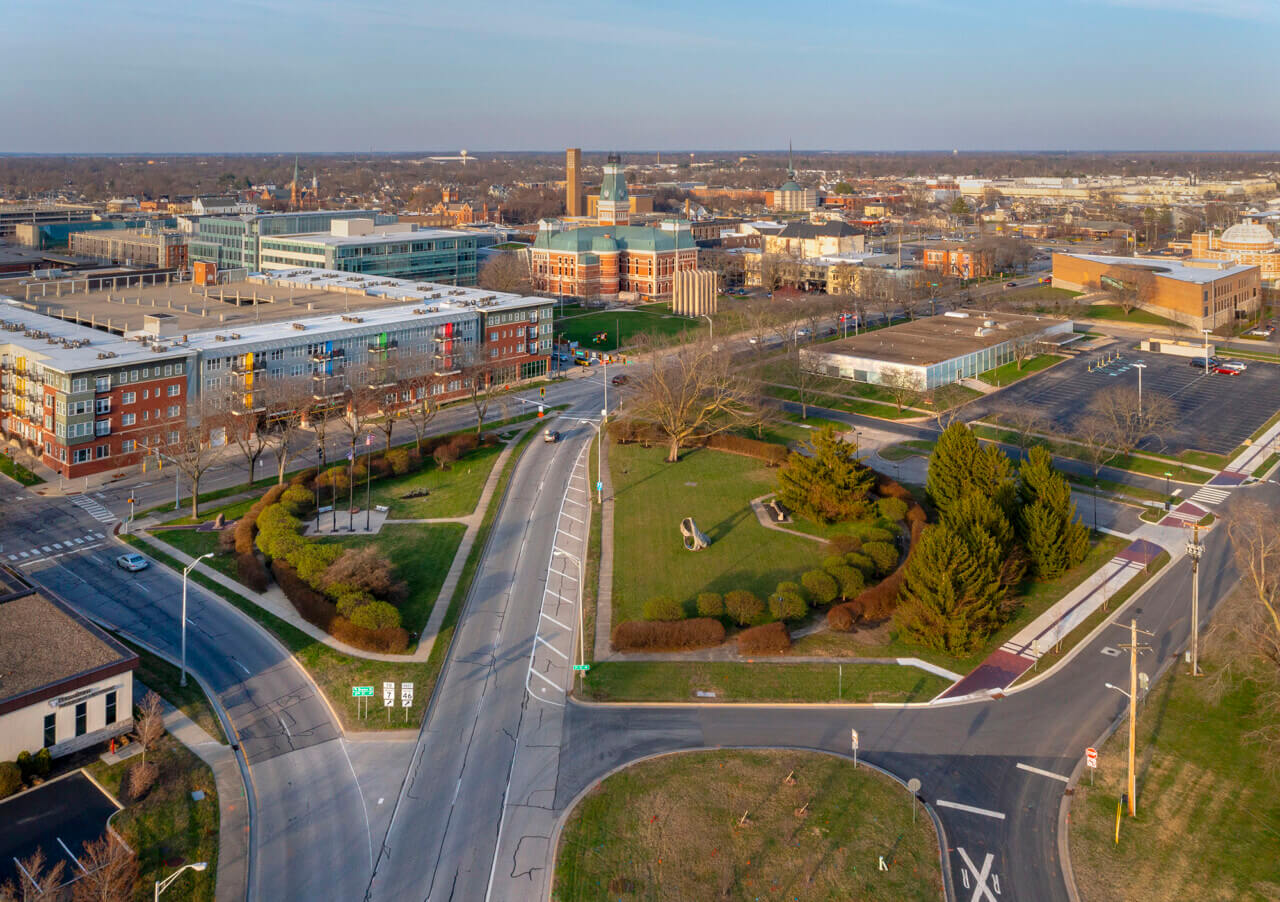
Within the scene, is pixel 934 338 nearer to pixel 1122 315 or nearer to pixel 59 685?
pixel 1122 315

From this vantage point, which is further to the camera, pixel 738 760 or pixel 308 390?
pixel 308 390

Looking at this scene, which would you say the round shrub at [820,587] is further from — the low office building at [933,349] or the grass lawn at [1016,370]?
the grass lawn at [1016,370]

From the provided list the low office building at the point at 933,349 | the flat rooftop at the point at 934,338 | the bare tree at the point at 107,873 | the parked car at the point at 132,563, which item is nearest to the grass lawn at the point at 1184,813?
the bare tree at the point at 107,873

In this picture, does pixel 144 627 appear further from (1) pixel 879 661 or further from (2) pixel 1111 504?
(2) pixel 1111 504

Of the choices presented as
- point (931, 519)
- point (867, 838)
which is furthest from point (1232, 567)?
point (867, 838)

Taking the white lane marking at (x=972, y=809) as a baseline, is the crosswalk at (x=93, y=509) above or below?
above

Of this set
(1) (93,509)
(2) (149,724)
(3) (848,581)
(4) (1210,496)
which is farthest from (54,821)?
(4) (1210,496)
